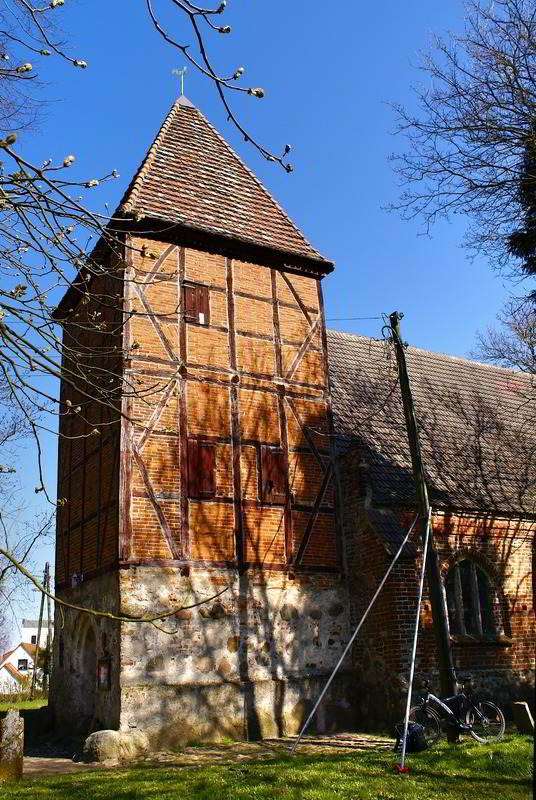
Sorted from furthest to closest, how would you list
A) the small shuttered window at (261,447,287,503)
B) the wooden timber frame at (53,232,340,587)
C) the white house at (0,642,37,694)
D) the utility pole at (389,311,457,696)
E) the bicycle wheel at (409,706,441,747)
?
the white house at (0,642,37,694)
the small shuttered window at (261,447,287,503)
the wooden timber frame at (53,232,340,587)
the utility pole at (389,311,457,696)
the bicycle wheel at (409,706,441,747)

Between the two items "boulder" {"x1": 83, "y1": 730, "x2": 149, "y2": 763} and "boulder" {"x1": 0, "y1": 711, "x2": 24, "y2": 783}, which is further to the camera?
"boulder" {"x1": 83, "y1": 730, "x2": 149, "y2": 763}

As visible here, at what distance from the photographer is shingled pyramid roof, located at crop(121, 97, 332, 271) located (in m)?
14.4

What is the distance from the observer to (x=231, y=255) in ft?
47.8

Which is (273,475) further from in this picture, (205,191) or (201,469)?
(205,191)

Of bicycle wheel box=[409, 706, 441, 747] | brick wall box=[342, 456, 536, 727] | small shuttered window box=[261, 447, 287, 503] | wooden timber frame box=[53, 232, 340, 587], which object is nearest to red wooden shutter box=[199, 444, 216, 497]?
wooden timber frame box=[53, 232, 340, 587]

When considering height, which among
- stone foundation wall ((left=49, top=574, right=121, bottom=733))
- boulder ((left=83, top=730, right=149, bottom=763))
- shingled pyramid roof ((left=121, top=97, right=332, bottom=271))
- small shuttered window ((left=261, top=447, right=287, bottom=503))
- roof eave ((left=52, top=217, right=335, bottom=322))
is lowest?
boulder ((left=83, top=730, right=149, bottom=763))

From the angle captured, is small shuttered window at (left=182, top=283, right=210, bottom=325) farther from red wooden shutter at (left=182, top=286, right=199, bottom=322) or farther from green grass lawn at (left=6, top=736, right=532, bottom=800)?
→ green grass lawn at (left=6, top=736, right=532, bottom=800)

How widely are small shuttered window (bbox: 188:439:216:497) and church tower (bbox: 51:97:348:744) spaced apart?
0.02m

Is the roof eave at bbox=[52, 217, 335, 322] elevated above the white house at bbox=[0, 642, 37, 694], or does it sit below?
above

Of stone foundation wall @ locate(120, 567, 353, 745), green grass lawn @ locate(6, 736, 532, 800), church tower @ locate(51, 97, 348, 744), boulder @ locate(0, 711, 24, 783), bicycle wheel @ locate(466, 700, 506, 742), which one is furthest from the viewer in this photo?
church tower @ locate(51, 97, 348, 744)

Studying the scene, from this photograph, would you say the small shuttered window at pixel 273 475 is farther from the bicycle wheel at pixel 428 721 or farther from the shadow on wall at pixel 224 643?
the bicycle wheel at pixel 428 721

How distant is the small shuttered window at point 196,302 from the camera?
44.8ft

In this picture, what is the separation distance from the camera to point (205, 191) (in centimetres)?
→ 1545

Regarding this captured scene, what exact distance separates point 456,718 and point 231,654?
3.73 m
